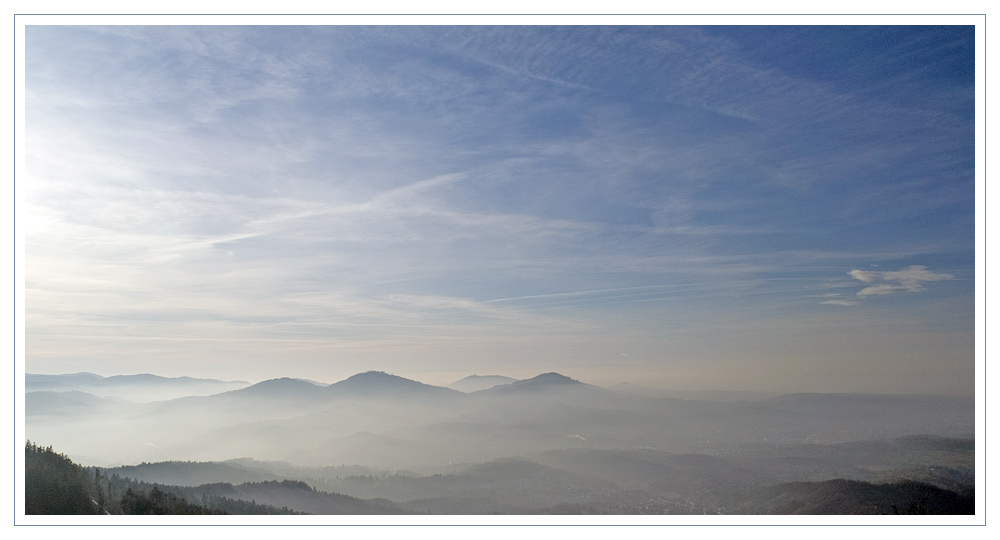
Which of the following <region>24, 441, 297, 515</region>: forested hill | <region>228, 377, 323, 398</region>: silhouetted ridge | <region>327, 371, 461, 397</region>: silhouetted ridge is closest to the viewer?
<region>24, 441, 297, 515</region>: forested hill

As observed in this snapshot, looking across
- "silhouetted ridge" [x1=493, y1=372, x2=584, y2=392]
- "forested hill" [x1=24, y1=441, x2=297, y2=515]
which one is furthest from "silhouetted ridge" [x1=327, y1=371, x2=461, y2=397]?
"forested hill" [x1=24, y1=441, x2=297, y2=515]

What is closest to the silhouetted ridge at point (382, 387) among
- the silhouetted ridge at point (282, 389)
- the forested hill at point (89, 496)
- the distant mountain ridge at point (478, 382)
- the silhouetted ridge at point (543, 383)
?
the distant mountain ridge at point (478, 382)

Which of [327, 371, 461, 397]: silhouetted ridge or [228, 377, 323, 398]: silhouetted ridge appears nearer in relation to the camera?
[228, 377, 323, 398]: silhouetted ridge

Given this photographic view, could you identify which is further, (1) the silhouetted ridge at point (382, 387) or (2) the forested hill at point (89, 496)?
(1) the silhouetted ridge at point (382, 387)

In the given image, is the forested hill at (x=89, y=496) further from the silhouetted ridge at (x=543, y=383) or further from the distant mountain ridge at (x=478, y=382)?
the silhouetted ridge at (x=543, y=383)

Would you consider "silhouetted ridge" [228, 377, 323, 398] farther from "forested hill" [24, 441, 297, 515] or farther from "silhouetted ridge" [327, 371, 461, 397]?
"forested hill" [24, 441, 297, 515]

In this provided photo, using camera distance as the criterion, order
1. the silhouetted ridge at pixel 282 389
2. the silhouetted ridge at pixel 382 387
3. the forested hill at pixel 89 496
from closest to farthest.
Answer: the forested hill at pixel 89 496
the silhouetted ridge at pixel 282 389
the silhouetted ridge at pixel 382 387

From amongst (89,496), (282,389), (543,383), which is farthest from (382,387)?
(89,496)

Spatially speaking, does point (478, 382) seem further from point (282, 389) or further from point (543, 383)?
point (282, 389)

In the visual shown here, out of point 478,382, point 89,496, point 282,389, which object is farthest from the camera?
point 478,382
